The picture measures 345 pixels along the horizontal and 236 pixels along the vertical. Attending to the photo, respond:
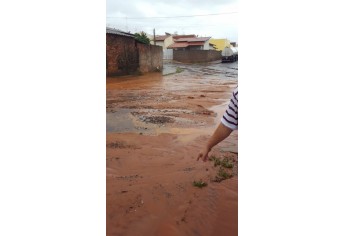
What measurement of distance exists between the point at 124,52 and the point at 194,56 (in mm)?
541

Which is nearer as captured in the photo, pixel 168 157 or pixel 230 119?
pixel 230 119

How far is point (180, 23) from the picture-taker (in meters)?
1.73

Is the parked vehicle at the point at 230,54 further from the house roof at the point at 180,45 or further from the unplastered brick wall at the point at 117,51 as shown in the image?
the unplastered brick wall at the point at 117,51

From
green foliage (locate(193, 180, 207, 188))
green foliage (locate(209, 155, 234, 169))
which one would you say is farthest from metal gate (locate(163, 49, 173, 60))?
green foliage (locate(193, 180, 207, 188))

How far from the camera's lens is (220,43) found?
180cm

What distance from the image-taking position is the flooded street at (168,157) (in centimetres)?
153

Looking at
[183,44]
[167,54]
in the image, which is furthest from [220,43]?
[167,54]

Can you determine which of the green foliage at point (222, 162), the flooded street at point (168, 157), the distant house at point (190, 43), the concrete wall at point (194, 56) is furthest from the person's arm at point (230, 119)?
the concrete wall at point (194, 56)

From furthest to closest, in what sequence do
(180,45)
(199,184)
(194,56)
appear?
(194,56), (180,45), (199,184)

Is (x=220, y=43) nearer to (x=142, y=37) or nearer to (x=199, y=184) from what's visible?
(x=142, y=37)

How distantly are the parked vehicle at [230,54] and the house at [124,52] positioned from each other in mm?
450
